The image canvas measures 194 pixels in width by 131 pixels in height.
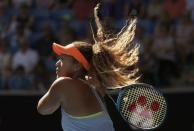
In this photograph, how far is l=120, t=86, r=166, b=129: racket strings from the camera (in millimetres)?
5422

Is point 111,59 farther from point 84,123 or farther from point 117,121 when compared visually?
point 117,121

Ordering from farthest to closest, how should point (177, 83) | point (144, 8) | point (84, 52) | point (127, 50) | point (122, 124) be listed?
1. point (144, 8)
2. point (177, 83)
3. point (122, 124)
4. point (127, 50)
5. point (84, 52)

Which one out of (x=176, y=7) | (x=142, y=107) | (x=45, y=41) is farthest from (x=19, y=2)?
(x=142, y=107)

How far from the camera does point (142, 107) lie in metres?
5.43

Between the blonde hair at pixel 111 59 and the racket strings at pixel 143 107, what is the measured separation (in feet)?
0.62

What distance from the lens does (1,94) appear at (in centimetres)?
884

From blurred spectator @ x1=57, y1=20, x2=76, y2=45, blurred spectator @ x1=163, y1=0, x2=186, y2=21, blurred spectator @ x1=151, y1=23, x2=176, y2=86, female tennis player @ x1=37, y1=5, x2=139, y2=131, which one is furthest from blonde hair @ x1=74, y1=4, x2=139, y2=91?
blurred spectator @ x1=163, y1=0, x2=186, y2=21

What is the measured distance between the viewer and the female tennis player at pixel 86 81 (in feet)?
15.4

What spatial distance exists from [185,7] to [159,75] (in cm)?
153

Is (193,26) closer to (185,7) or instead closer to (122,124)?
(185,7)

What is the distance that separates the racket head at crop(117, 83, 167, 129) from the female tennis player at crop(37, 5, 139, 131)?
29 centimetres

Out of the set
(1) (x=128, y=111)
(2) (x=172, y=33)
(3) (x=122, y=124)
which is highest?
(1) (x=128, y=111)

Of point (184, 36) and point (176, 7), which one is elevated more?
point (176, 7)

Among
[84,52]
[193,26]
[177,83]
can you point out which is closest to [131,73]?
[84,52]
